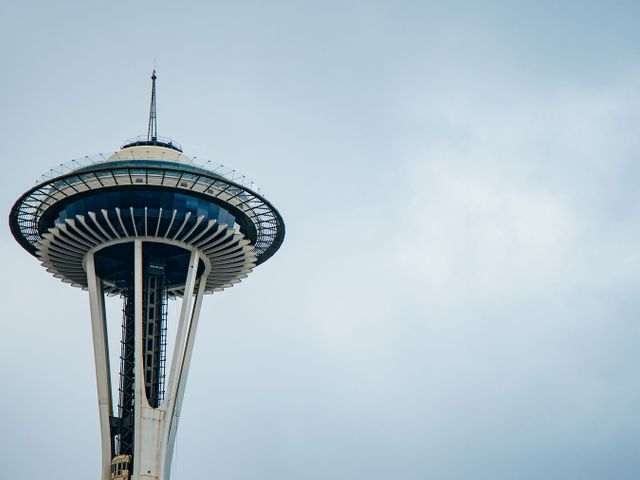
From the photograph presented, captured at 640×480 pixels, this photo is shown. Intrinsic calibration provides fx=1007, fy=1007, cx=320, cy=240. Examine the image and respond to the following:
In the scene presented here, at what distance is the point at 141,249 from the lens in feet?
289

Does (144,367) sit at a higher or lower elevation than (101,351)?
lower

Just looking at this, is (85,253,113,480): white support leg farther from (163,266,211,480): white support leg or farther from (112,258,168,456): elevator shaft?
(163,266,211,480): white support leg

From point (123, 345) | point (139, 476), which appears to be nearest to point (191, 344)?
point (123, 345)

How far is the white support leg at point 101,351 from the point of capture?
85125 millimetres

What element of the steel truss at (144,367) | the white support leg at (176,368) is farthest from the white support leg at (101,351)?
the white support leg at (176,368)

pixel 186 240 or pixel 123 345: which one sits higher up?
pixel 186 240

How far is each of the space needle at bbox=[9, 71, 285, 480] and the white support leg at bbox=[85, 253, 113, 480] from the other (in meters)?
0.09

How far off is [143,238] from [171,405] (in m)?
14.7

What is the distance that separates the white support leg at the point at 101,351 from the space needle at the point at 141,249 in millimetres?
89

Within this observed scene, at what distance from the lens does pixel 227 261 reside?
9288 cm

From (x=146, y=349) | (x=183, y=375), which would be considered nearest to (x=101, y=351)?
(x=146, y=349)

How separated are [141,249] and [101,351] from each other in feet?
31.8

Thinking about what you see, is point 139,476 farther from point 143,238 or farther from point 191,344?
point 143,238

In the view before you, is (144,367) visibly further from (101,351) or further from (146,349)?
(101,351)
